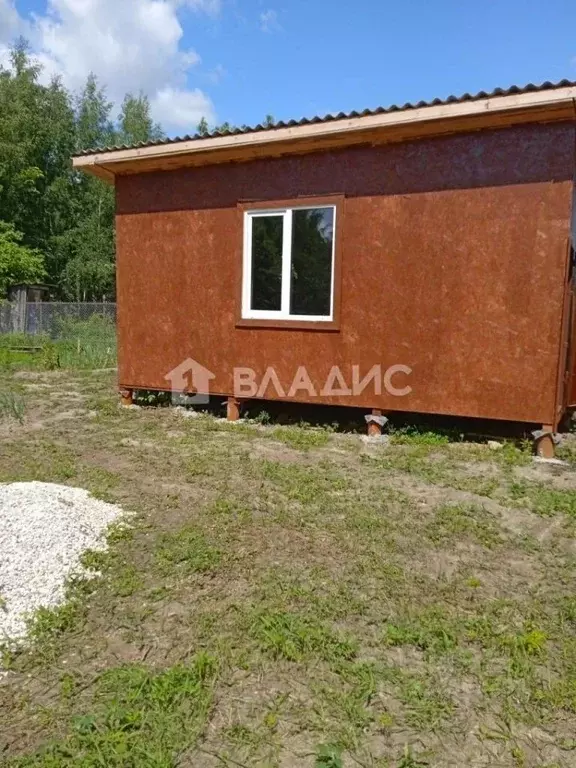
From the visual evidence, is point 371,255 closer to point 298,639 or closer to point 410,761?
point 298,639

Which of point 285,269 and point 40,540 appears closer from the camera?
point 40,540

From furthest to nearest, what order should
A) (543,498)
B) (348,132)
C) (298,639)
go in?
(348,132)
(543,498)
(298,639)

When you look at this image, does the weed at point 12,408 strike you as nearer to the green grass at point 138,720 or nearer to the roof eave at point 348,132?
the roof eave at point 348,132

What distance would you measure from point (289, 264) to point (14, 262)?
17463 mm

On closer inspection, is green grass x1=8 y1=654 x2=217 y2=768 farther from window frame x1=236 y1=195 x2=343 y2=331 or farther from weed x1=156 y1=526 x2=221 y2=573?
window frame x1=236 y1=195 x2=343 y2=331

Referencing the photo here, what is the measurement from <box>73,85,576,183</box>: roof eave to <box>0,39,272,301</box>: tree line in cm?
1723

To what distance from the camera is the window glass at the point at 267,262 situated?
6.37 meters

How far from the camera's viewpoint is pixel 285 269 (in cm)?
629

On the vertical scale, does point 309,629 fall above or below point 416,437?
below

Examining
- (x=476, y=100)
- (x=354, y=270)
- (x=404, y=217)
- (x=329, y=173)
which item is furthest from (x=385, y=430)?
(x=476, y=100)

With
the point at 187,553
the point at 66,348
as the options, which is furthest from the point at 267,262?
the point at 66,348
